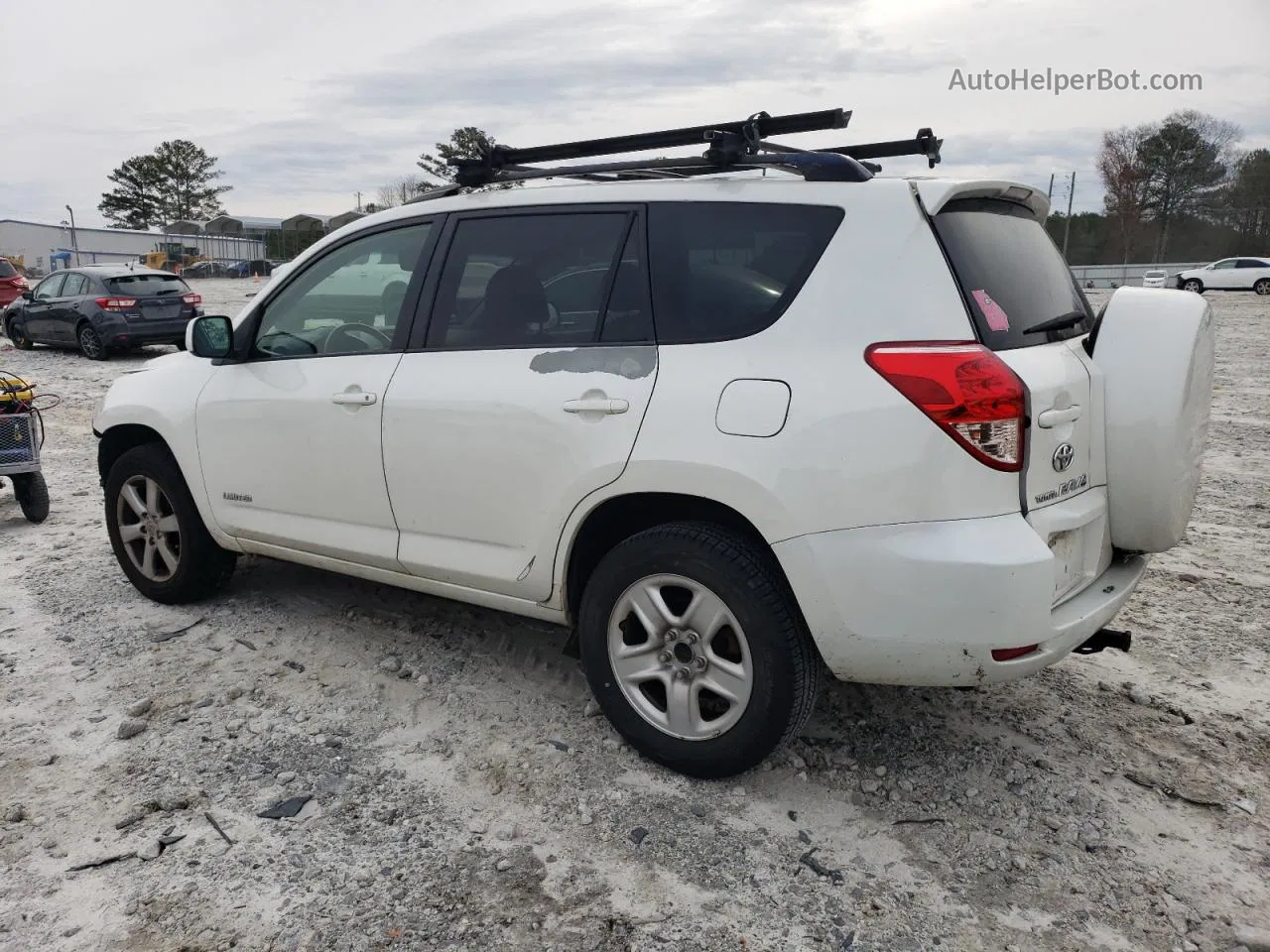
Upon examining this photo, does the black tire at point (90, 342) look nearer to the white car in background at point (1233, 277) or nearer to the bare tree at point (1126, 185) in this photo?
the white car in background at point (1233, 277)

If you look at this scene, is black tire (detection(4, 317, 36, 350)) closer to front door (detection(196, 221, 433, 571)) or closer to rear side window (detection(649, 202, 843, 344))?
front door (detection(196, 221, 433, 571))

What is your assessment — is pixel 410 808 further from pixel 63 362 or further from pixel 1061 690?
pixel 63 362

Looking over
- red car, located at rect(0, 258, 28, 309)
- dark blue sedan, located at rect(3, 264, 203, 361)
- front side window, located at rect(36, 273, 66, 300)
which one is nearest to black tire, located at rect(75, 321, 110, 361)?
dark blue sedan, located at rect(3, 264, 203, 361)

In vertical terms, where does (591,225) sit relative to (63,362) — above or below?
above

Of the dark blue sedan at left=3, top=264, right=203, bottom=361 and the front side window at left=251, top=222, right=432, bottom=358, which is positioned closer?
the front side window at left=251, top=222, right=432, bottom=358

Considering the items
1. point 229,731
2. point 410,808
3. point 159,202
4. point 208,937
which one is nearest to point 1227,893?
point 410,808

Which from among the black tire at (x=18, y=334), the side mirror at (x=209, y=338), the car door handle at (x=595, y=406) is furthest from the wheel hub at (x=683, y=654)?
the black tire at (x=18, y=334)

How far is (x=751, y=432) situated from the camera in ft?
9.07

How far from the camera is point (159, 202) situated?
78.7 metres

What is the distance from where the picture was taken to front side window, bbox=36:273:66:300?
54.3 ft

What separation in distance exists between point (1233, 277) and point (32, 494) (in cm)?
3764

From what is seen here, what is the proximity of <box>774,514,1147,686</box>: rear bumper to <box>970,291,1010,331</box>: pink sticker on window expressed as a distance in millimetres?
557

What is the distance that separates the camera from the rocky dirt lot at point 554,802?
2.50 meters

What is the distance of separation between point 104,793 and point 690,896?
1913mm
